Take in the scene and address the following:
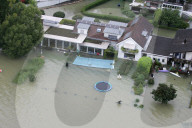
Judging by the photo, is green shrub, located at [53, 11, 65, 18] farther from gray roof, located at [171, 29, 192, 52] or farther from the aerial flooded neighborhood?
gray roof, located at [171, 29, 192, 52]

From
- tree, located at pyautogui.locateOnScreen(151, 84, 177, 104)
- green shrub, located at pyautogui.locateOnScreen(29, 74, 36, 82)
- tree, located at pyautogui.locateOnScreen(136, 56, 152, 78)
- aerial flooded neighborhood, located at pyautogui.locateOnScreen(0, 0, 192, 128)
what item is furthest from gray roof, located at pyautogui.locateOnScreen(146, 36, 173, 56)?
green shrub, located at pyautogui.locateOnScreen(29, 74, 36, 82)

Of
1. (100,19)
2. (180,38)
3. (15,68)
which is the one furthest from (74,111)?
(100,19)

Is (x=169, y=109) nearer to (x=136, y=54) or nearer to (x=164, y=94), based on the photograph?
(x=164, y=94)

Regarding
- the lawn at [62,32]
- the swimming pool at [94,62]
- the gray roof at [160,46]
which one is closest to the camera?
the swimming pool at [94,62]

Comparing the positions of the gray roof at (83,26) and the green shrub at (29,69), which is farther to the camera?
the gray roof at (83,26)

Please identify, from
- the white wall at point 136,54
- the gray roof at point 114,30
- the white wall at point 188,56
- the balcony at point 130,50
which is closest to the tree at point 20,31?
the gray roof at point 114,30

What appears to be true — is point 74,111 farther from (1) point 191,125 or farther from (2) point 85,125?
(1) point 191,125

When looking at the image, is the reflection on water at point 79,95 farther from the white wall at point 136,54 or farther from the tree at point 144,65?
the tree at point 144,65

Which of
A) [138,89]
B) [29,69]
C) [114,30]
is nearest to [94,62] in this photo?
[114,30]
